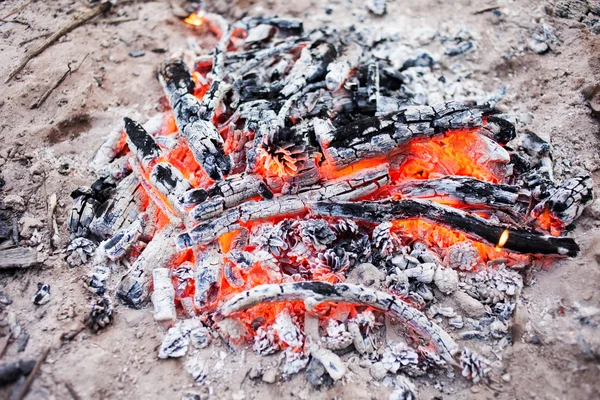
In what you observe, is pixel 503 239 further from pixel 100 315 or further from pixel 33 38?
pixel 33 38

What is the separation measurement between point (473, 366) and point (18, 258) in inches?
129

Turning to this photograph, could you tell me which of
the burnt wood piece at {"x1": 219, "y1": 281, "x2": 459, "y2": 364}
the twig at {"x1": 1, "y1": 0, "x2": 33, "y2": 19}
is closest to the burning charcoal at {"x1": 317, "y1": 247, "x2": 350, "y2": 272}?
the burnt wood piece at {"x1": 219, "y1": 281, "x2": 459, "y2": 364}

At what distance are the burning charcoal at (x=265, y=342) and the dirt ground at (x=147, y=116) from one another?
79 mm

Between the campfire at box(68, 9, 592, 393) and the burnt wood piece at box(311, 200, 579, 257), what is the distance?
0.04 ft

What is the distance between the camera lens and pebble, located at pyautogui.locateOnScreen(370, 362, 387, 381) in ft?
9.12

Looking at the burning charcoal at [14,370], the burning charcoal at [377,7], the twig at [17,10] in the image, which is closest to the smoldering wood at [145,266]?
the burning charcoal at [14,370]

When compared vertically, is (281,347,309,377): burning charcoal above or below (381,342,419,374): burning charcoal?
above

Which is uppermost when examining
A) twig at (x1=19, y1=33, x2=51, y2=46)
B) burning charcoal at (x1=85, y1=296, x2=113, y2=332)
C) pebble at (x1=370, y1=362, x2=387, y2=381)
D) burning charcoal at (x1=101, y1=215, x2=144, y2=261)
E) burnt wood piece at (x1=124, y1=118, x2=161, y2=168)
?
twig at (x1=19, y1=33, x2=51, y2=46)

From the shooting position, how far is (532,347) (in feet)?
9.04

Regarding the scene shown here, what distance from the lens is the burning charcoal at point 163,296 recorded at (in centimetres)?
300

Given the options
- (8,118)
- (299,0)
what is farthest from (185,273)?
(299,0)

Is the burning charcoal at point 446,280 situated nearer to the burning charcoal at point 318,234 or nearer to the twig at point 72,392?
the burning charcoal at point 318,234

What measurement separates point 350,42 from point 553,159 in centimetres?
235

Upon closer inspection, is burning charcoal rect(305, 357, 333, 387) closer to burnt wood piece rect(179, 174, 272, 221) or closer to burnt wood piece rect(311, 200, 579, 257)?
burnt wood piece rect(311, 200, 579, 257)
